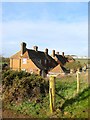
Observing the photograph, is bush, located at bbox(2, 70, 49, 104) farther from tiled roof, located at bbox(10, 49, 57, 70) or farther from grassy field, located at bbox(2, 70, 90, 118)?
tiled roof, located at bbox(10, 49, 57, 70)

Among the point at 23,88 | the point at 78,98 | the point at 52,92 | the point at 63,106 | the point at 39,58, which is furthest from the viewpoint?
the point at 39,58

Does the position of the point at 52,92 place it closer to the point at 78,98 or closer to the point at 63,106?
the point at 63,106

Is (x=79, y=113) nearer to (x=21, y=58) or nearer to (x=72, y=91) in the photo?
(x=72, y=91)

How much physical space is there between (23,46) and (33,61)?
8.69 feet

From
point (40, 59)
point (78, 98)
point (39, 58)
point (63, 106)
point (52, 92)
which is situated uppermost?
point (39, 58)

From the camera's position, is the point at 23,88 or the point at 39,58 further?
the point at 39,58

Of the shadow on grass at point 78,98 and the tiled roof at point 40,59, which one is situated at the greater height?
the tiled roof at point 40,59

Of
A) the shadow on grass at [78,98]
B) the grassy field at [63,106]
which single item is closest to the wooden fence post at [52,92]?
the grassy field at [63,106]

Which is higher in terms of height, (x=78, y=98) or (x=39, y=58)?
(x=39, y=58)

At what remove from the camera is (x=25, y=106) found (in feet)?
35.6

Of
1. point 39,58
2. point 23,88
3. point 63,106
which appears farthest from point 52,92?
point 39,58

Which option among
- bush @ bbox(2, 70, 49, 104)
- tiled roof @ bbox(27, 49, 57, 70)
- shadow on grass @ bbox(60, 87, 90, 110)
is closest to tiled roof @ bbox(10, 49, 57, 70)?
tiled roof @ bbox(27, 49, 57, 70)

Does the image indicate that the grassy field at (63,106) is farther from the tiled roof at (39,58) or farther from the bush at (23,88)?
the tiled roof at (39,58)

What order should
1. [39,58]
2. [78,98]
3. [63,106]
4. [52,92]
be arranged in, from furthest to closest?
[39,58]
[78,98]
[63,106]
[52,92]
